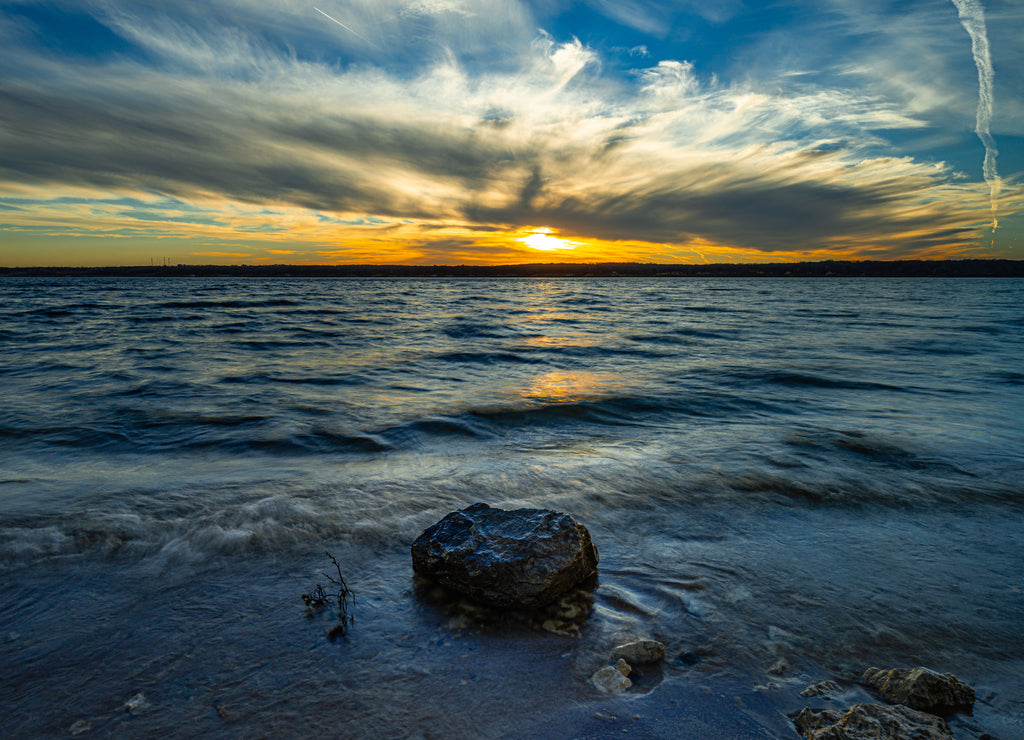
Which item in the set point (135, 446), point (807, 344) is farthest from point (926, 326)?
point (135, 446)

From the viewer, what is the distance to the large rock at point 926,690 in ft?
6.59

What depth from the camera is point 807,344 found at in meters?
17.1

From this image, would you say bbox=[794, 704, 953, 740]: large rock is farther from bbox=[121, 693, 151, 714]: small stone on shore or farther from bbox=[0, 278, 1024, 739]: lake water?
bbox=[121, 693, 151, 714]: small stone on shore

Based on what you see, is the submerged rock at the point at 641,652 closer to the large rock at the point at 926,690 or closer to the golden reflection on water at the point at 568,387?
the large rock at the point at 926,690

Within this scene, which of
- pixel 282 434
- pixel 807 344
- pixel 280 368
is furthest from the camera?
pixel 807 344

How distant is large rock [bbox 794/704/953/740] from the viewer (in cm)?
177

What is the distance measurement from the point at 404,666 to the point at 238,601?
1130 millimetres

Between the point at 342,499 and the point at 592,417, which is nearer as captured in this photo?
the point at 342,499

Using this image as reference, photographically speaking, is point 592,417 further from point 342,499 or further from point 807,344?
point 807,344

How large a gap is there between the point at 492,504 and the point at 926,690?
2931 millimetres

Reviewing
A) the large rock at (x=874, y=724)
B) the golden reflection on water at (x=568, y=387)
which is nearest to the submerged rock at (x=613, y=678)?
the large rock at (x=874, y=724)

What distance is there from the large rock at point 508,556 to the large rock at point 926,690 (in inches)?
55.6

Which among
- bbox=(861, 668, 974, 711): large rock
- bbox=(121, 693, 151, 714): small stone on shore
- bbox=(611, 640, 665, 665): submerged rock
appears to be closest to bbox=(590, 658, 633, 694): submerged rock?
bbox=(611, 640, 665, 665): submerged rock

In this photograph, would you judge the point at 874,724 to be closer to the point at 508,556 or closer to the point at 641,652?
the point at 641,652
